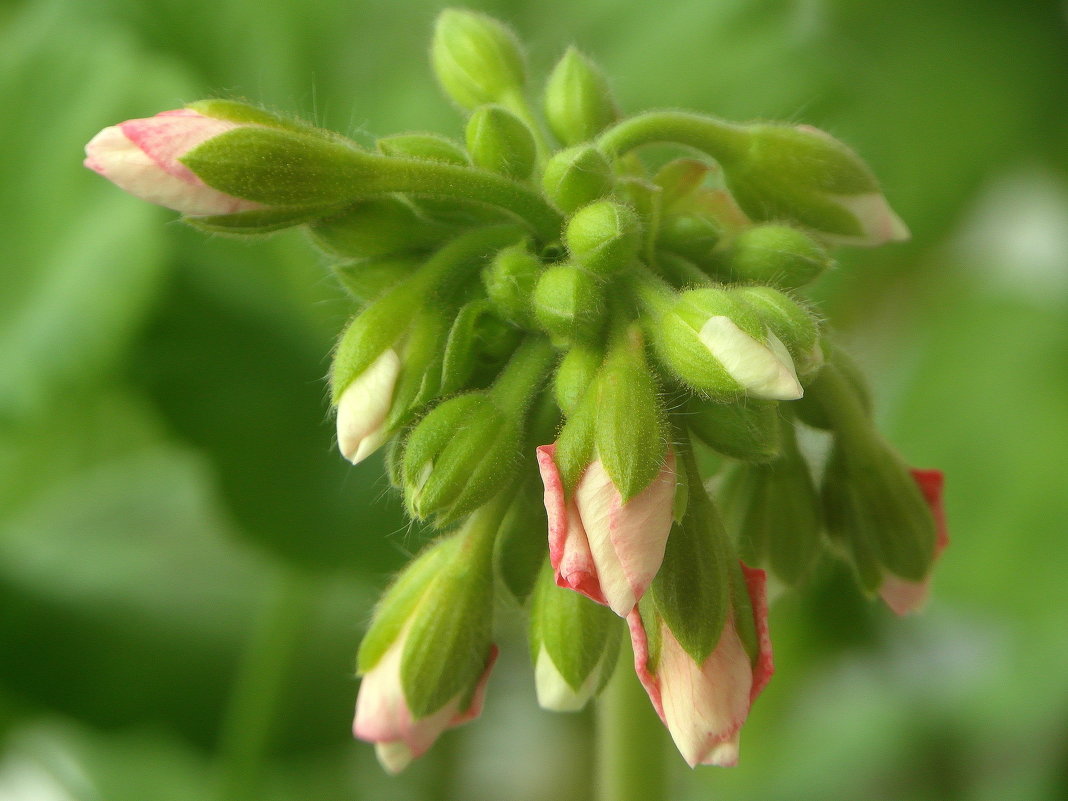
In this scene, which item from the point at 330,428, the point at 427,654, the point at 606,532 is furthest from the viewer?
the point at 330,428

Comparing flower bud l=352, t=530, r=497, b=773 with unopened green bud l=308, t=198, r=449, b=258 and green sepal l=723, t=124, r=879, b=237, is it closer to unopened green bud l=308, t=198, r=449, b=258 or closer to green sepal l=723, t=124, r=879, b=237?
unopened green bud l=308, t=198, r=449, b=258

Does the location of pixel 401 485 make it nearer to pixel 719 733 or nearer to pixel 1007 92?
pixel 719 733

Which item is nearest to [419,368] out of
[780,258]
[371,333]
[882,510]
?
[371,333]

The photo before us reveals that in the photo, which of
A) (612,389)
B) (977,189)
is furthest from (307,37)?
(612,389)

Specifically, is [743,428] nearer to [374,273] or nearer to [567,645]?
[567,645]

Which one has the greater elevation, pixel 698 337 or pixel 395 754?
pixel 698 337

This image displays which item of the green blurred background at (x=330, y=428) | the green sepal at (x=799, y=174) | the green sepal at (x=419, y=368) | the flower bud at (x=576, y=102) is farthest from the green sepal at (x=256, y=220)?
the green blurred background at (x=330, y=428)

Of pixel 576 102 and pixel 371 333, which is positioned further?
pixel 576 102
